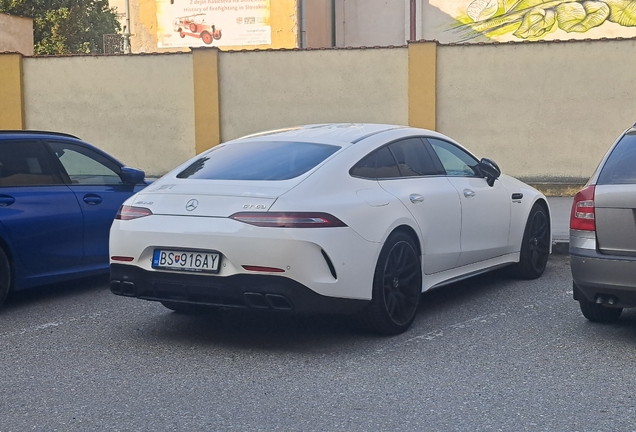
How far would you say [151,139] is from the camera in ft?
58.7

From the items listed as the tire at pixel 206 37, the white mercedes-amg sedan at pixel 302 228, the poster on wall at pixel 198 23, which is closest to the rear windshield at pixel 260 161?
the white mercedes-amg sedan at pixel 302 228

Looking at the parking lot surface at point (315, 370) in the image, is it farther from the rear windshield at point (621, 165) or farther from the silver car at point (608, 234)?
the rear windshield at point (621, 165)

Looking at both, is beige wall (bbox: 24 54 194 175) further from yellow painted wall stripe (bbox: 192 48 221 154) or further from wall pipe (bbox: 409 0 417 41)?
wall pipe (bbox: 409 0 417 41)

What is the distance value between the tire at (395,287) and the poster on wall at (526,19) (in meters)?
25.8

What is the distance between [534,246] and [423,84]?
341 inches

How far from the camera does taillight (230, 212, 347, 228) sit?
212 inches

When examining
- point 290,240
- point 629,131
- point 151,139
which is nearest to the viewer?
point 290,240

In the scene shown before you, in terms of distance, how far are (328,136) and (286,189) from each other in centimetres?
102

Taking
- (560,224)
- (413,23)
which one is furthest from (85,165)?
(413,23)

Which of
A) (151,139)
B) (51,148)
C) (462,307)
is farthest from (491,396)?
→ (151,139)

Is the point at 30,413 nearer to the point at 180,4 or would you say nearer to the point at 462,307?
the point at 462,307

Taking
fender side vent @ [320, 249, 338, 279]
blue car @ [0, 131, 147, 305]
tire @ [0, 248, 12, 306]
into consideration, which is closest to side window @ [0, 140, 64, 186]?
blue car @ [0, 131, 147, 305]

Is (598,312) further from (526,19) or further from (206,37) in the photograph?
(526,19)

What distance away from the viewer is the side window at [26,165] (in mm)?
7230
